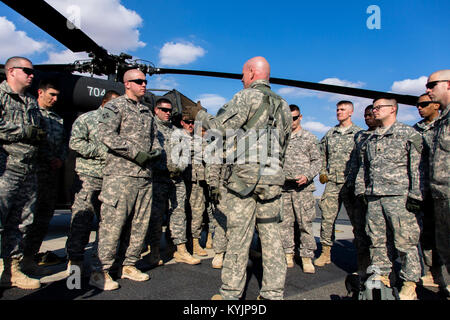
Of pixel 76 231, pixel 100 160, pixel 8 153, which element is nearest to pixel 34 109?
pixel 8 153

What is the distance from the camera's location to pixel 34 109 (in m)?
3.04

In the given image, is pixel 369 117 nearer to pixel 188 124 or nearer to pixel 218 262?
pixel 188 124

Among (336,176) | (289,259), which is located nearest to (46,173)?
(289,259)

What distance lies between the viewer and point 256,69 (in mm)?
2555

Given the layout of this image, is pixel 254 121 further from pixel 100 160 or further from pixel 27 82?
pixel 27 82

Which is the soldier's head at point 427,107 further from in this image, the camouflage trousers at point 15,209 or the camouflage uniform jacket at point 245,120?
the camouflage trousers at point 15,209

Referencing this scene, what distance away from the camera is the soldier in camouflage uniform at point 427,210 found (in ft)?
9.52

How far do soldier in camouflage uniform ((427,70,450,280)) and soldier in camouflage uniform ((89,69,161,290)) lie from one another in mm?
2563

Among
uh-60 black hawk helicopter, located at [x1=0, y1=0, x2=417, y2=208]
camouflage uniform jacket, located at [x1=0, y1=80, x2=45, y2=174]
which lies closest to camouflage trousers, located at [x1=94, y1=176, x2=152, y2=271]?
camouflage uniform jacket, located at [x1=0, y1=80, x2=45, y2=174]

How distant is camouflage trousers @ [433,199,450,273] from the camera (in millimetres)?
2590

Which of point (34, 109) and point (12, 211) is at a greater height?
point (34, 109)

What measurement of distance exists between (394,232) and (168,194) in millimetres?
2508

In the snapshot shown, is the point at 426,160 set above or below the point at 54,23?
below

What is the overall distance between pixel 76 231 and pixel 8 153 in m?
1.00
